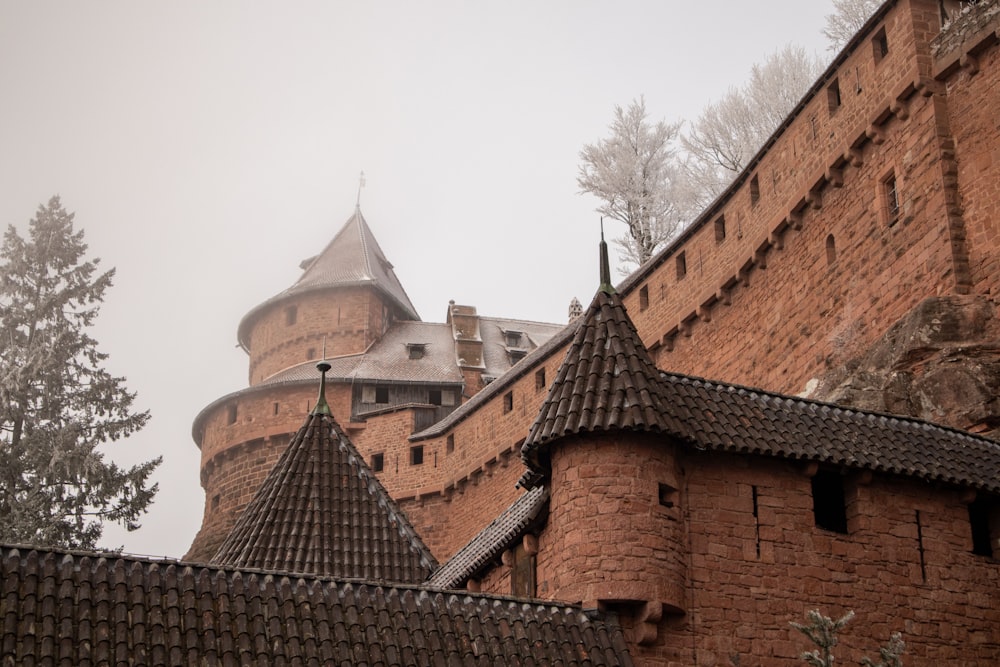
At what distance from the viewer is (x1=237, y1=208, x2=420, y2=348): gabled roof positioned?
46719mm

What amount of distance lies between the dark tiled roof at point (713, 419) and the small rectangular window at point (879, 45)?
8305mm

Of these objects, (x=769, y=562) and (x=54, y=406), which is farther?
(x=54, y=406)

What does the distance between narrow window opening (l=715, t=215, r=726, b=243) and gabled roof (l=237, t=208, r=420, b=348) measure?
2121 centimetres

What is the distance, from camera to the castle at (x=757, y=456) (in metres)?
13.0

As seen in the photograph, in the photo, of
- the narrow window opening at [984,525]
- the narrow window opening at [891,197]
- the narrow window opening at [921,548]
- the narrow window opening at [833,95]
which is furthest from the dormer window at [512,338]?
the narrow window opening at [921,548]

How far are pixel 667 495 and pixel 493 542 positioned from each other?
3362mm

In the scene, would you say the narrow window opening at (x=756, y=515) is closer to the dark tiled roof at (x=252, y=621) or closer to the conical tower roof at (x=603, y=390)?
the conical tower roof at (x=603, y=390)

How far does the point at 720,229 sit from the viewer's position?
26.8 metres

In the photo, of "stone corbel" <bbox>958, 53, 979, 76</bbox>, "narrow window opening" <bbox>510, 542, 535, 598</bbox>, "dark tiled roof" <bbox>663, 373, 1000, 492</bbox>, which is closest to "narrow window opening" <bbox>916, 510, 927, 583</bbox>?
"dark tiled roof" <bbox>663, 373, 1000, 492</bbox>

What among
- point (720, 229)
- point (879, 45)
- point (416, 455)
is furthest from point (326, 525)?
point (416, 455)

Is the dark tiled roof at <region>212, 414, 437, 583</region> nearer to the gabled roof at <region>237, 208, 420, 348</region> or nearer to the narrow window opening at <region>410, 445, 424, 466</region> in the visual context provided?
the narrow window opening at <region>410, 445, 424, 466</region>

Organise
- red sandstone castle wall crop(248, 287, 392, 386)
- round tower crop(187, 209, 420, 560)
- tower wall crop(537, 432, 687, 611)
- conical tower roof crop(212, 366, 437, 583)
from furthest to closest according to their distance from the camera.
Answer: red sandstone castle wall crop(248, 287, 392, 386) < round tower crop(187, 209, 420, 560) < conical tower roof crop(212, 366, 437, 583) < tower wall crop(537, 432, 687, 611)

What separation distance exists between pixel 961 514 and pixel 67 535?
19.5 m

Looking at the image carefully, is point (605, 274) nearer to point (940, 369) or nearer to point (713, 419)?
point (713, 419)
